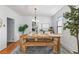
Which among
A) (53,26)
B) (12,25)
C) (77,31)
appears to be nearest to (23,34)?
(12,25)

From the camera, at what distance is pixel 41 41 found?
5.03 meters

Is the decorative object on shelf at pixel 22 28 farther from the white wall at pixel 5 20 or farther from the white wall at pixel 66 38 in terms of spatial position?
the white wall at pixel 66 38

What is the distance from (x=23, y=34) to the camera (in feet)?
16.2

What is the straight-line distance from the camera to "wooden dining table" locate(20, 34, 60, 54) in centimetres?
466

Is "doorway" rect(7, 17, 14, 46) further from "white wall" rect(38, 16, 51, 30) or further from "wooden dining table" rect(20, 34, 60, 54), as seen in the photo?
"white wall" rect(38, 16, 51, 30)

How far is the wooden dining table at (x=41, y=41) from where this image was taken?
4.66 meters

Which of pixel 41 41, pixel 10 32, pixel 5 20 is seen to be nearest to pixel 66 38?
pixel 41 41

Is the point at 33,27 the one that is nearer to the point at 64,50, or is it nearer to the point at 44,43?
the point at 44,43

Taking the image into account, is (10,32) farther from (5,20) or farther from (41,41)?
(41,41)

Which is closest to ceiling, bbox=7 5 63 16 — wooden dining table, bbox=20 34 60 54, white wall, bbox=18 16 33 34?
white wall, bbox=18 16 33 34

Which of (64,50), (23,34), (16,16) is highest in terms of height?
(16,16)

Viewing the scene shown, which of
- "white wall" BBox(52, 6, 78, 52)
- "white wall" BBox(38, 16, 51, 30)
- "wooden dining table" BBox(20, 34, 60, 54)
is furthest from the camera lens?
"white wall" BBox(38, 16, 51, 30)

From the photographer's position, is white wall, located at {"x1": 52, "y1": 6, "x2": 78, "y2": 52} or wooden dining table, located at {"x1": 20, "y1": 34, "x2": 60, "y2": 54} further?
wooden dining table, located at {"x1": 20, "y1": 34, "x2": 60, "y2": 54}
